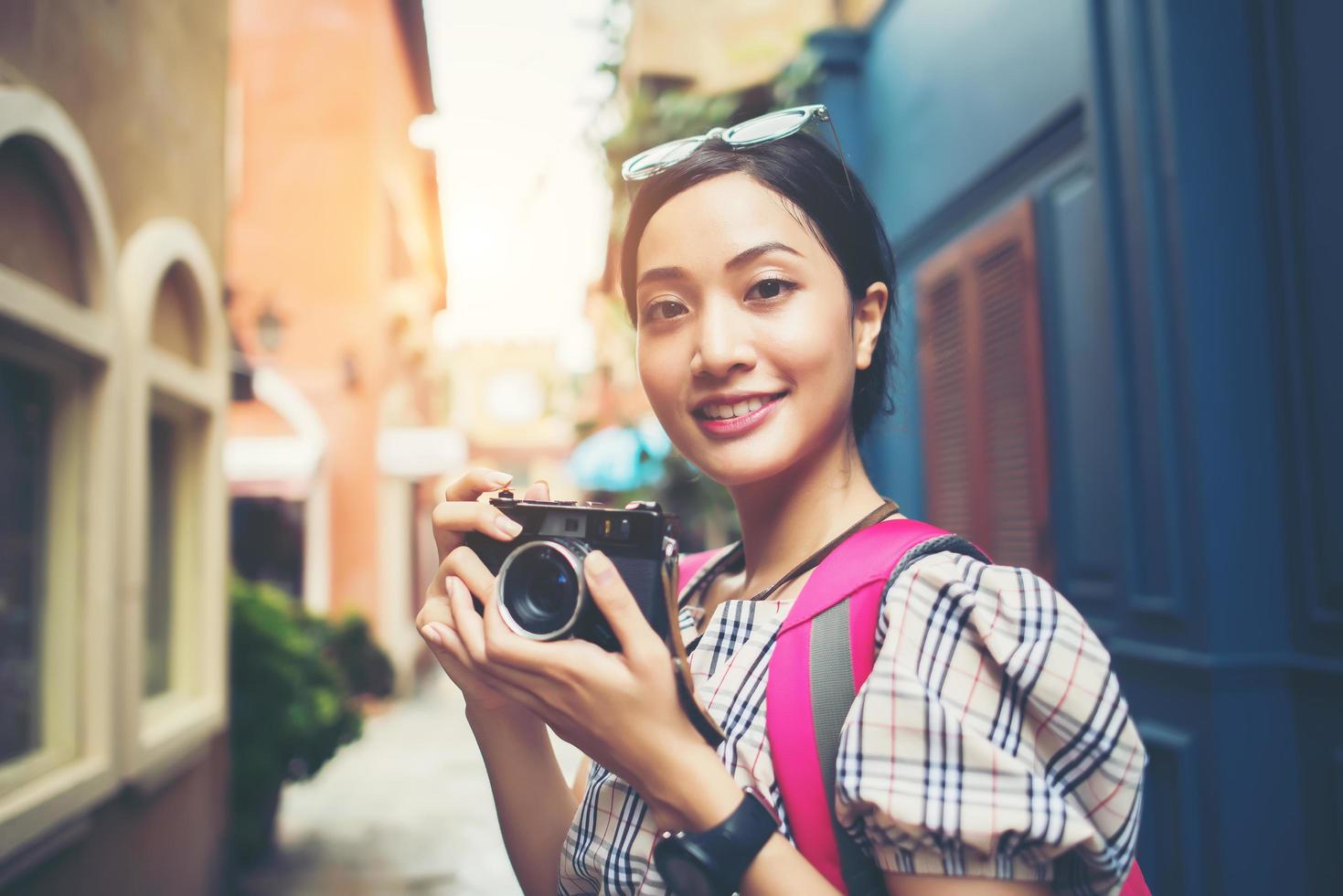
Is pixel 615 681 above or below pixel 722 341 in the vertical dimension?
below

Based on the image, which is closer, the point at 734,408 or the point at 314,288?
the point at 734,408

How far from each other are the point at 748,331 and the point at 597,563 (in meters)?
0.38

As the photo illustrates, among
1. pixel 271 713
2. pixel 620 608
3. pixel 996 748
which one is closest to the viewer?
pixel 996 748

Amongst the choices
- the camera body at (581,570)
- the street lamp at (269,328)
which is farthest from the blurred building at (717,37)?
the street lamp at (269,328)

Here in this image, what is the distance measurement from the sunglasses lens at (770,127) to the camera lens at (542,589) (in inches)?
24.1

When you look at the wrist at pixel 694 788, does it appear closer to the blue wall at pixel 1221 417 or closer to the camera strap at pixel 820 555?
the camera strap at pixel 820 555

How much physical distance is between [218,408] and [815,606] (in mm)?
4657

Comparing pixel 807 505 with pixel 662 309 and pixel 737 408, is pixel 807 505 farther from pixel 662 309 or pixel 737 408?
pixel 662 309

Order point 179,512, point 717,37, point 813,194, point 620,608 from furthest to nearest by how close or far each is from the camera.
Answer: point 717,37 < point 179,512 < point 813,194 < point 620,608

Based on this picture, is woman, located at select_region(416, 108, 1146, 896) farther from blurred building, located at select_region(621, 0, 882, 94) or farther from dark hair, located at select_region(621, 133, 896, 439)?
blurred building, located at select_region(621, 0, 882, 94)

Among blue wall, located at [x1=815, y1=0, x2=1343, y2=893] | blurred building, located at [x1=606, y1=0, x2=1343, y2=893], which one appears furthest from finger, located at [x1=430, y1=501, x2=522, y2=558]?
blue wall, located at [x1=815, y1=0, x2=1343, y2=893]

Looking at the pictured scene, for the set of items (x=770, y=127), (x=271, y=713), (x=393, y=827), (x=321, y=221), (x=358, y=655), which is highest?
(x=321, y=221)

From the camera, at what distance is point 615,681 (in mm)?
1017

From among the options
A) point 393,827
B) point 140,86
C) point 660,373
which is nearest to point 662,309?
point 660,373
